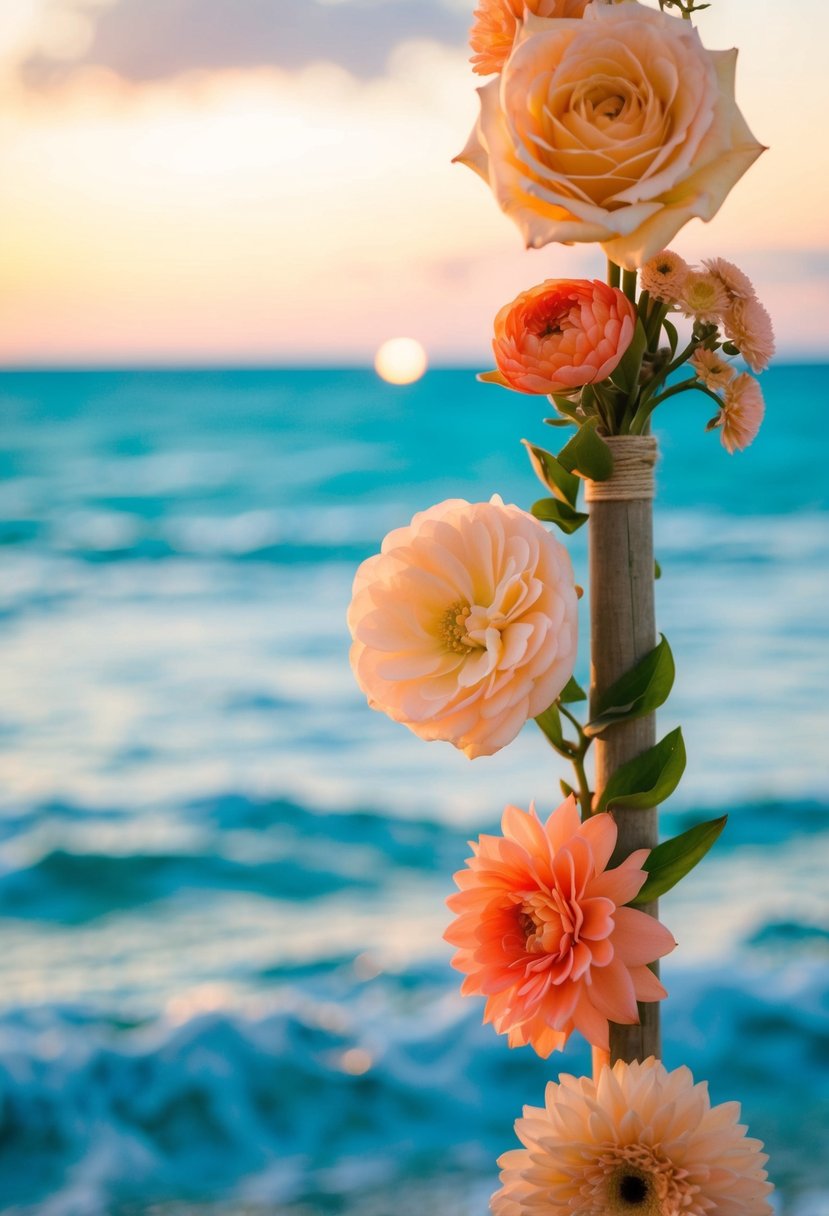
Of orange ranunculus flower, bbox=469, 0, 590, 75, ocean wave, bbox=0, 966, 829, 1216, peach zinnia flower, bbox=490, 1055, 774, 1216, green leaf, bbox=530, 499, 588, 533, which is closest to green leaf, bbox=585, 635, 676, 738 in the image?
green leaf, bbox=530, 499, 588, 533

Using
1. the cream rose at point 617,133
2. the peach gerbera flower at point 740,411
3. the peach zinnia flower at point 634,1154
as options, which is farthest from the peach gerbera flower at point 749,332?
the peach zinnia flower at point 634,1154

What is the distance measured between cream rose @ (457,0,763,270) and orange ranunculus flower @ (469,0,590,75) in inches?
3.2

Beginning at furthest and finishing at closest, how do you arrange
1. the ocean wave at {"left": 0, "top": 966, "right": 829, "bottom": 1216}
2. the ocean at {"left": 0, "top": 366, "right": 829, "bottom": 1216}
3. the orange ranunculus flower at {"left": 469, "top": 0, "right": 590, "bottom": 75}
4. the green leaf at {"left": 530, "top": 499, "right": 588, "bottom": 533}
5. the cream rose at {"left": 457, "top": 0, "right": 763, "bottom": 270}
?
the ocean at {"left": 0, "top": 366, "right": 829, "bottom": 1216} → the ocean wave at {"left": 0, "top": 966, "right": 829, "bottom": 1216} → the green leaf at {"left": 530, "top": 499, "right": 588, "bottom": 533} → the orange ranunculus flower at {"left": 469, "top": 0, "right": 590, "bottom": 75} → the cream rose at {"left": 457, "top": 0, "right": 763, "bottom": 270}

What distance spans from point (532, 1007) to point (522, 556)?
0.28m

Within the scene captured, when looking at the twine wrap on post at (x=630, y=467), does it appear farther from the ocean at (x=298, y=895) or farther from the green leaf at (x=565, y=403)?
the ocean at (x=298, y=895)

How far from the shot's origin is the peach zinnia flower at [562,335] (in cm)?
78

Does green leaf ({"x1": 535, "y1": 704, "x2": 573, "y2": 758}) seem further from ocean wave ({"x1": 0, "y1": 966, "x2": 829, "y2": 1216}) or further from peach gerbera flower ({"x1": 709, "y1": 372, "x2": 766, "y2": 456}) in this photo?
ocean wave ({"x1": 0, "y1": 966, "x2": 829, "y2": 1216})

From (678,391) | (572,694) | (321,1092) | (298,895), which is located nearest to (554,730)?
(572,694)

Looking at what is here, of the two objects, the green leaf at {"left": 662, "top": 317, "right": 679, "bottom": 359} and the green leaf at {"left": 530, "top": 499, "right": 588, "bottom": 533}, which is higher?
the green leaf at {"left": 662, "top": 317, "right": 679, "bottom": 359}

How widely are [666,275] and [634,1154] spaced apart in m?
0.55

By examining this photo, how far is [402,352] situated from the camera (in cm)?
2214

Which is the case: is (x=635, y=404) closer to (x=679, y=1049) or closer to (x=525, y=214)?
(x=525, y=214)

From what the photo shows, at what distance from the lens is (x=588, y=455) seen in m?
0.83

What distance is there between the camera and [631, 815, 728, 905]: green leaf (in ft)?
2.77
